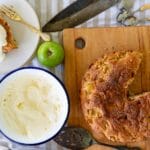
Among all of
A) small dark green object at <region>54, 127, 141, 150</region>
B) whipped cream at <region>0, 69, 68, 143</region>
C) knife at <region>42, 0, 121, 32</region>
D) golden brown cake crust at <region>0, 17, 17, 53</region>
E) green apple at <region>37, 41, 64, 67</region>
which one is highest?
knife at <region>42, 0, 121, 32</region>

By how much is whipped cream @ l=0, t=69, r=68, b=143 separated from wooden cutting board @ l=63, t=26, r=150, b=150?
42 mm

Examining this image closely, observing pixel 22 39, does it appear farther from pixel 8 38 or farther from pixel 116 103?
pixel 116 103

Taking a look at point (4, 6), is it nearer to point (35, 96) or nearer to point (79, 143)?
point (35, 96)

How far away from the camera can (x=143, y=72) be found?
1364mm

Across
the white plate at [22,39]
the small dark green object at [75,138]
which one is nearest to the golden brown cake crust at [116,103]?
the small dark green object at [75,138]

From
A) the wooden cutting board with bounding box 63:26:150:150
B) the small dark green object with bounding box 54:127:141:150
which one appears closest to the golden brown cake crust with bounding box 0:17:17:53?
the wooden cutting board with bounding box 63:26:150:150

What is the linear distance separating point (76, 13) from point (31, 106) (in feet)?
0.88

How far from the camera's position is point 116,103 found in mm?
1302

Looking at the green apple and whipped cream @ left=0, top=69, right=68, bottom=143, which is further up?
the green apple

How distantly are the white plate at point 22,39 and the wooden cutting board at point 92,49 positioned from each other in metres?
0.09

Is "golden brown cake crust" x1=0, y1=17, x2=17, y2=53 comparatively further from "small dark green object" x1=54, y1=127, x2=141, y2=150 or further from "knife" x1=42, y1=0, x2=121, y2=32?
"small dark green object" x1=54, y1=127, x2=141, y2=150

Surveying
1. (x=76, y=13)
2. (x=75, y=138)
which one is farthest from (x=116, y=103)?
(x=76, y=13)

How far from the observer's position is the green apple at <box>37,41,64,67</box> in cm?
134

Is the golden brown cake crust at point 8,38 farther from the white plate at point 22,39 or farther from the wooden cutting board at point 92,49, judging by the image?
the wooden cutting board at point 92,49
